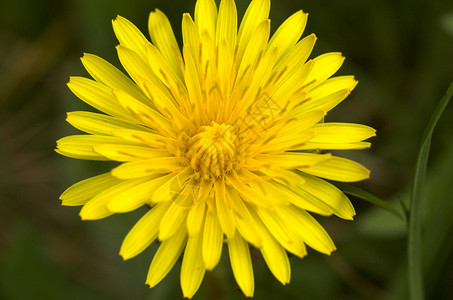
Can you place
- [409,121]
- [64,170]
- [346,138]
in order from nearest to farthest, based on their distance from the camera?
[346,138], [64,170], [409,121]

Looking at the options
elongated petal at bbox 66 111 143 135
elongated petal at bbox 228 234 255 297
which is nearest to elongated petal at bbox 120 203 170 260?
elongated petal at bbox 228 234 255 297

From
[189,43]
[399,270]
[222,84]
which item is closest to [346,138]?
[222,84]

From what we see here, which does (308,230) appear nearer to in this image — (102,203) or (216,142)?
(216,142)

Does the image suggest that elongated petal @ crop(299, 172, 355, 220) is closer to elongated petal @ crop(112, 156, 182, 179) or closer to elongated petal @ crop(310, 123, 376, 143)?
elongated petal @ crop(310, 123, 376, 143)

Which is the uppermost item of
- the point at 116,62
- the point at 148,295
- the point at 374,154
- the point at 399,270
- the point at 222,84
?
the point at 116,62

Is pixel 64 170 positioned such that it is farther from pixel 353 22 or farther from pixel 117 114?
pixel 353 22

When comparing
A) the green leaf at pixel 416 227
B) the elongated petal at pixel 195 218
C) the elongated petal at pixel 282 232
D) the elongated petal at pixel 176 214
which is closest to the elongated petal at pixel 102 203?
the elongated petal at pixel 176 214

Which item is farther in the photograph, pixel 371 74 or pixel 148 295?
pixel 371 74
